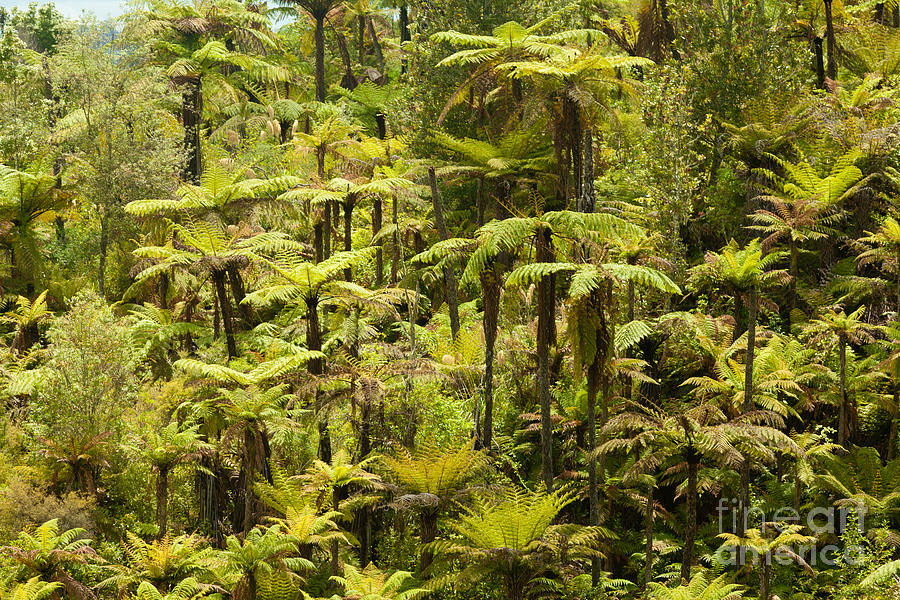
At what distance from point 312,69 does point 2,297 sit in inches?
610

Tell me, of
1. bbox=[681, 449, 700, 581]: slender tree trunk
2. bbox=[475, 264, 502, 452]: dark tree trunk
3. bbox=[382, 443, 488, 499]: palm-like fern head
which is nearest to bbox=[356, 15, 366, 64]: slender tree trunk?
bbox=[475, 264, 502, 452]: dark tree trunk

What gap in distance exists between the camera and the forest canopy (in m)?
10.4

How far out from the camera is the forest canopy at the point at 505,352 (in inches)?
411

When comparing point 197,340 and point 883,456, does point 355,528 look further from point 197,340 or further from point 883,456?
point 883,456

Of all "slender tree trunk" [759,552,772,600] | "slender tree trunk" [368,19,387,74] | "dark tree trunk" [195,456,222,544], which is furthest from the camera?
"slender tree trunk" [368,19,387,74]

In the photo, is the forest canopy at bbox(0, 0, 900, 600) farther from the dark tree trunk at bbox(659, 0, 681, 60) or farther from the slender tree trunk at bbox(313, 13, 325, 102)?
the slender tree trunk at bbox(313, 13, 325, 102)

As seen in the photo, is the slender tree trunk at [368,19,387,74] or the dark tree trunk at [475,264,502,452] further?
the slender tree trunk at [368,19,387,74]

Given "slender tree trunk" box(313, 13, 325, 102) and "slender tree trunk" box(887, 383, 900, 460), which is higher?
"slender tree trunk" box(313, 13, 325, 102)

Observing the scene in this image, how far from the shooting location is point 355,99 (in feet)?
91.0

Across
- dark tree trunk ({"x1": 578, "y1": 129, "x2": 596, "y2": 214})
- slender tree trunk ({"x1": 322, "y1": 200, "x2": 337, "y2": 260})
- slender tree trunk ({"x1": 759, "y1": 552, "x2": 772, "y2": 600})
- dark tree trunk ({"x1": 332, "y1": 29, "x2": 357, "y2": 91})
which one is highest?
dark tree trunk ({"x1": 332, "y1": 29, "x2": 357, "y2": 91})

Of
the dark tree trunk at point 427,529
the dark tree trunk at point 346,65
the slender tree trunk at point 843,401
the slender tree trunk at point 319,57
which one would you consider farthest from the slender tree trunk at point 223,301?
the dark tree trunk at point 346,65

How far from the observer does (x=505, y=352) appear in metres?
13.1

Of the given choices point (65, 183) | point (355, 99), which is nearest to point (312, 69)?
point (355, 99)

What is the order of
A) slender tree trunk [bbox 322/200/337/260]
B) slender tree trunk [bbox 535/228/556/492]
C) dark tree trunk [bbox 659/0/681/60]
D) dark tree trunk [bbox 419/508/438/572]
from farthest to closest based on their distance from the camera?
dark tree trunk [bbox 659/0/681/60] < slender tree trunk [bbox 322/200/337/260] < dark tree trunk [bbox 419/508/438/572] < slender tree trunk [bbox 535/228/556/492]
